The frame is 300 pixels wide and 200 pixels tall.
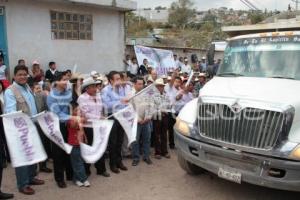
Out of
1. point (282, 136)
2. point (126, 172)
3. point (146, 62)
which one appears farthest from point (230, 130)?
point (146, 62)

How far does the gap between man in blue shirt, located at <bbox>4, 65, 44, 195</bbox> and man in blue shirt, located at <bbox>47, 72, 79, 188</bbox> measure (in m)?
0.31

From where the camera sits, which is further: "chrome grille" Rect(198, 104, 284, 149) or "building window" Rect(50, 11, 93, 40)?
"building window" Rect(50, 11, 93, 40)

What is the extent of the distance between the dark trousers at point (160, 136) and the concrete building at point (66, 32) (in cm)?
534

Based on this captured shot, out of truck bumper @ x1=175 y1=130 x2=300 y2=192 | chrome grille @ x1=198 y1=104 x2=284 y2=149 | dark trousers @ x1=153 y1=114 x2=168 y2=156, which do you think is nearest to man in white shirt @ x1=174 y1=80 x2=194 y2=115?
dark trousers @ x1=153 y1=114 x2=168 y2=156

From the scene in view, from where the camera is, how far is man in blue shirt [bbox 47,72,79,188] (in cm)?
605

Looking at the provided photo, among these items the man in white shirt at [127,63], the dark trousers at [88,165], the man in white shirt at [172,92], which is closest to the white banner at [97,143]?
the dark trousers at [88,165]

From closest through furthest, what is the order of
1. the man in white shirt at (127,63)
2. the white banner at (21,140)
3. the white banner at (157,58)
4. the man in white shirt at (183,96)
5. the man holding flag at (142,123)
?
the white banner at (21,140) < the man holding flag at (142,123) < the man in white shirt at (183,96) < the man in white shirt at (127,63) < the white banner at (157,58)

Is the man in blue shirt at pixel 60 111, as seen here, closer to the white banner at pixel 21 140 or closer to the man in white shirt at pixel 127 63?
the white banner at pixel 21 140

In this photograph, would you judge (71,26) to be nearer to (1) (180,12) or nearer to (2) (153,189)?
(2) (153,189)

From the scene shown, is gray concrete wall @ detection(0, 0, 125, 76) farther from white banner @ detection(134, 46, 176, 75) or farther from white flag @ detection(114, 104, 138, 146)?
white flag @ detection(114, 104, 138, 146)

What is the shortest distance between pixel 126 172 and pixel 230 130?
235 cm

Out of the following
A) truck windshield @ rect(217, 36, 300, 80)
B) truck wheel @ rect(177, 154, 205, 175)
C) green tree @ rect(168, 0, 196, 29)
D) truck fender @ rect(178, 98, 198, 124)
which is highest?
green tree @ rect(168, 0, 196, 29)

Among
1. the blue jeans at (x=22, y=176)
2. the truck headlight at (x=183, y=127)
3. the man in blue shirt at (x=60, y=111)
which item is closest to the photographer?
the blue jeans at (x=22, y=176)

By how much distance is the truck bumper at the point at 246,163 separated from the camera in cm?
479
